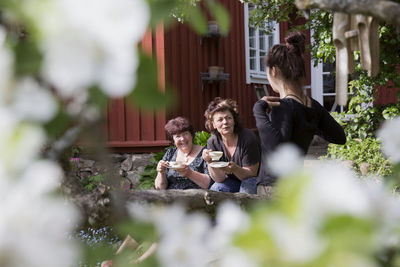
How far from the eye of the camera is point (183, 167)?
3871 millimetres

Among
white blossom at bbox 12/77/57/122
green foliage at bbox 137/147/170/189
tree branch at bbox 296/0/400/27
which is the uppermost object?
tree branch at bbox 296/0/400/27

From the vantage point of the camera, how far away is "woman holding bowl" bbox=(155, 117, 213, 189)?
13.3 ft

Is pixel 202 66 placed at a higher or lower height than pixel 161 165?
higher

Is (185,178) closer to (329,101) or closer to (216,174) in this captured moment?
(216,174)

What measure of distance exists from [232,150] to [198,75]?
4058 millimetres

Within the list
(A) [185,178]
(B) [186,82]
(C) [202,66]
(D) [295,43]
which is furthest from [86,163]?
(D) [295,43]

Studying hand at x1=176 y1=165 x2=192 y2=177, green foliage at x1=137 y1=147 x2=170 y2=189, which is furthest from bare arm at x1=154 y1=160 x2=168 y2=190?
green foliage at x1=137 y1=147 x2=170 y2=189

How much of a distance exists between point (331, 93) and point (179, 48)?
4.67 metres

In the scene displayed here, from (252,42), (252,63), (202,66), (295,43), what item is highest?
(252,42)

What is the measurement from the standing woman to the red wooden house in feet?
5.93

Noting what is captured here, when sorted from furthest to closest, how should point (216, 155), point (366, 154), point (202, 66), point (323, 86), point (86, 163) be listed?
point (323, 86) < point (202, 66) < point (86, 163) < point (366, 154) < point (216, 155)

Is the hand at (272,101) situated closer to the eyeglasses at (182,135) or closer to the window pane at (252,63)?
the eyeglasses at (182,135)

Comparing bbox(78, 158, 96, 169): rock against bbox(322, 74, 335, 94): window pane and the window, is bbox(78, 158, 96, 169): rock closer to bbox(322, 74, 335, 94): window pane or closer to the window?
the window

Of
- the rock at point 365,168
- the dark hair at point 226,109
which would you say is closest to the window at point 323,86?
the rock at point 365,168
